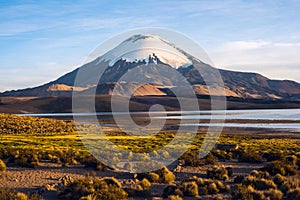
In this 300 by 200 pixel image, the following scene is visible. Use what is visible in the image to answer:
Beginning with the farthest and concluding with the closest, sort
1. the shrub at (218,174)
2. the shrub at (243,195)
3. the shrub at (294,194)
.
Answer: the shrub at (218,174)
the shrub at (294,194)
the shrub at (243,195)

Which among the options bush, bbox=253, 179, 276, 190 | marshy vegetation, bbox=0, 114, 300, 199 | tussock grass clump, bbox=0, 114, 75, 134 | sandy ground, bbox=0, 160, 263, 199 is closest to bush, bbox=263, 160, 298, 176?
marshy vegetation, bbox=0, 114, 300, 199

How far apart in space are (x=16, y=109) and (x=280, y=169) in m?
148

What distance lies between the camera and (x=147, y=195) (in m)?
14.0

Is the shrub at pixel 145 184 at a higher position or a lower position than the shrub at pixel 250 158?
higher

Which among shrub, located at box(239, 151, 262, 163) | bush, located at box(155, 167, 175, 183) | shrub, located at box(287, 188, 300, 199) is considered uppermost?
shrub, located at box(287, 188, 300, 199)

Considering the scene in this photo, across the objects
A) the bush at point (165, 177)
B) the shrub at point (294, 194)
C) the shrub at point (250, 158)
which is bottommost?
the shrub at point (250, 158)

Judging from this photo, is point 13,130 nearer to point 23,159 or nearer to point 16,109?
point 23,159

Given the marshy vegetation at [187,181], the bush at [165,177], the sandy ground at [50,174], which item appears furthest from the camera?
the bush at [165,177]

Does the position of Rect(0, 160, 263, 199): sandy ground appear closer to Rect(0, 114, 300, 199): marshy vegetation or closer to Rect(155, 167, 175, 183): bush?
Rect(0, 114, 300, 199): marshy vegetation

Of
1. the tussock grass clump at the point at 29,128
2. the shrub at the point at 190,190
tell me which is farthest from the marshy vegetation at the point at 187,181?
the tussock grass clump at the point at 29,128

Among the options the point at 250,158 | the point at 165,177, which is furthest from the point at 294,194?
the point at 250,158

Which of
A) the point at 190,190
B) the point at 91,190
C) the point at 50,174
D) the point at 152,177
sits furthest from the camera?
the point at 50,174

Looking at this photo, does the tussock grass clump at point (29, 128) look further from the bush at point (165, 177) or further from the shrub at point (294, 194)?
the shrub at point (294, 194)

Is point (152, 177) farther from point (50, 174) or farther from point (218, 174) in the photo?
point (50, 174)
